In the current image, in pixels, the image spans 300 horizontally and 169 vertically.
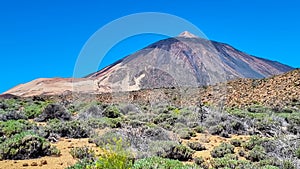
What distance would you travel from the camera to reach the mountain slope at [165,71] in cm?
5134

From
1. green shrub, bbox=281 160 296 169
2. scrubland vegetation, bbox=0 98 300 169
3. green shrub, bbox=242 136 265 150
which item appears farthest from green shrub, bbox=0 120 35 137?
green shrub, bbox=281 160 296 169

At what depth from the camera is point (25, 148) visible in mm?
9539

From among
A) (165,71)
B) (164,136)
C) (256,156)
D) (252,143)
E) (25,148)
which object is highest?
(165,71)

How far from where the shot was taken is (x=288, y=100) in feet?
82.3

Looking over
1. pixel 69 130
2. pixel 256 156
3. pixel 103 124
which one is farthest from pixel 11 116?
pixel 256 156

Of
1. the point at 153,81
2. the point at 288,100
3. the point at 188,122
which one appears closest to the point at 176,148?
the point at 188,122

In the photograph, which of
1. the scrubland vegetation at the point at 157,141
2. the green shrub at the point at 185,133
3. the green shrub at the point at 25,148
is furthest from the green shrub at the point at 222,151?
the green shrub at the point at 25,148

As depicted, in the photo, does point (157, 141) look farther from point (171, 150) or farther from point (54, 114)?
point (54, 114)

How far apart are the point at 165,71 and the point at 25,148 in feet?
179

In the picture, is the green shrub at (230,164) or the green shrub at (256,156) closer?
the green shrub at (230,164)

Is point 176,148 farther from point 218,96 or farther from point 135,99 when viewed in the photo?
point 135,99

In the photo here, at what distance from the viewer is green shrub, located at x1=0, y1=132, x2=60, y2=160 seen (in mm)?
9344

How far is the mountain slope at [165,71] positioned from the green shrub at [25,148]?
31136 mm

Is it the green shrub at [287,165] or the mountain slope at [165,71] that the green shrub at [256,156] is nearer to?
the green shrub at [287,165]
